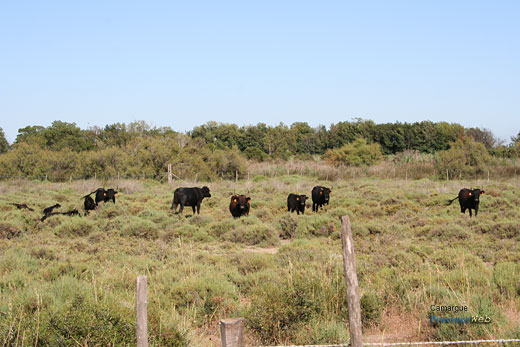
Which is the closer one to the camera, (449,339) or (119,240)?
(449,339)

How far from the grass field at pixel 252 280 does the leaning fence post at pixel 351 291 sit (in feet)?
3.69

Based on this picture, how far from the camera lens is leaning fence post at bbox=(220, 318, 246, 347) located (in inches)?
160

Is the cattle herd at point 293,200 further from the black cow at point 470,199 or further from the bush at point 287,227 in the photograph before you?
the bush at point 287,227

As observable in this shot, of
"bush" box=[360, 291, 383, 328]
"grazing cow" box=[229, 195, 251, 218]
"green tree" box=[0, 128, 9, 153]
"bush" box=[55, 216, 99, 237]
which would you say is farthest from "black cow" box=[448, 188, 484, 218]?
"green tree" box=[0, 128, 9, 153]

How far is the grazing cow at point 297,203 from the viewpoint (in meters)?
20.5

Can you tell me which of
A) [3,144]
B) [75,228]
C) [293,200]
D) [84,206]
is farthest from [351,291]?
[3,144]

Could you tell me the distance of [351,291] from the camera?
15.5ft

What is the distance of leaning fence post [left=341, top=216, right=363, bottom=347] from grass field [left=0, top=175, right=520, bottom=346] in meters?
1.13

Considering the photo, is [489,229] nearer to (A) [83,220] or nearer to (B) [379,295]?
(B) [379,295]

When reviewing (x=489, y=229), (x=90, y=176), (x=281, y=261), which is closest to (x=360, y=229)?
(x=489, y=229)

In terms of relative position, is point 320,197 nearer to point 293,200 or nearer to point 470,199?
point 293,200

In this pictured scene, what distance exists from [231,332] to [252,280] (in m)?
4.46

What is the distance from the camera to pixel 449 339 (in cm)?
568

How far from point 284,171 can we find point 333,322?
4044 cm
